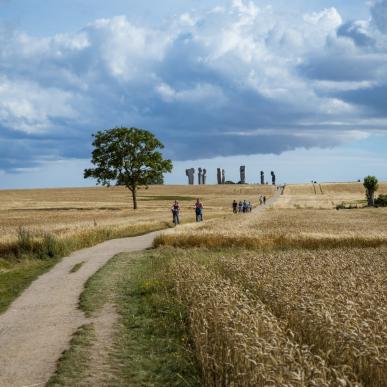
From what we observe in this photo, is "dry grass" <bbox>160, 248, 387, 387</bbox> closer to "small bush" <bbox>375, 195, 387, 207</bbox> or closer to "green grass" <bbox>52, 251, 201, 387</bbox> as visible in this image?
"green grass" <bbox>52, 251, 201, 387</bbox>

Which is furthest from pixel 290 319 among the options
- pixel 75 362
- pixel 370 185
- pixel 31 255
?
pixel 370 185

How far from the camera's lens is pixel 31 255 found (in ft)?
91.5

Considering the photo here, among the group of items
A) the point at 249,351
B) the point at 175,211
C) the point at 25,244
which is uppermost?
the point at 175,211

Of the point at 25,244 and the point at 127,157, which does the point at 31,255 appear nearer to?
the point at 25,244

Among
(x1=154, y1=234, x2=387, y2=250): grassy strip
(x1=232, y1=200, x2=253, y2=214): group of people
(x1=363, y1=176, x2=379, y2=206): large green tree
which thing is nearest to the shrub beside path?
(x1=154, y1=234, x2=387, y2=250): grassy strip

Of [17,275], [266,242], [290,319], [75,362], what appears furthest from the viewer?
[266,242]

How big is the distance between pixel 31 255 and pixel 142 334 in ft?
55.5

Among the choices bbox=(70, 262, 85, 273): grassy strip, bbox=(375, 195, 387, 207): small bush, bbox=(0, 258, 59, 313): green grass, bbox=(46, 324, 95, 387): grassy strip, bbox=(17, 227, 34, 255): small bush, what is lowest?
bbox=(375, 195, 387, 207): small bush

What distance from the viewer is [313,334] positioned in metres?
9.66

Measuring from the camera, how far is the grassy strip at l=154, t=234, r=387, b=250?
28359 millimetres

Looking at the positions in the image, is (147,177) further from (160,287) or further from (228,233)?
(160,287)

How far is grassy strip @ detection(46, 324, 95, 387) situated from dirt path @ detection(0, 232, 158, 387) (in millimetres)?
152

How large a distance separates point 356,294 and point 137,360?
15.4 ft

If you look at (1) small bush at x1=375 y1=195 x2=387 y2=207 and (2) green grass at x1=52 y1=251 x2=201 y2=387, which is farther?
(1) small bush at x1=375 y1=195 x2=387 y2=207
